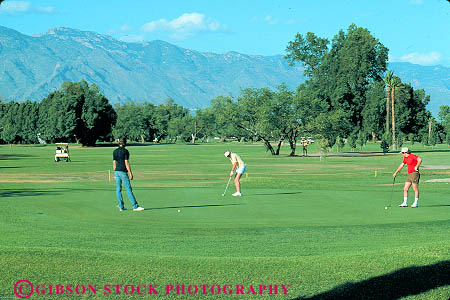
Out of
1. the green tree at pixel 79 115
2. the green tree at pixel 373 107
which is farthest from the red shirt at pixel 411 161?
the green tree at pixel 79 115

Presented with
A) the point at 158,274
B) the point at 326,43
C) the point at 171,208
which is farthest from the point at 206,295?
the point at 326,43

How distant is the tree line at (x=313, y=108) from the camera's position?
280 ft

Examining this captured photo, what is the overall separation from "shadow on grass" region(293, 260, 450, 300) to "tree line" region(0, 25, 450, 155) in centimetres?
6508

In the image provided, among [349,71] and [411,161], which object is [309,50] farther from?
[411,161]

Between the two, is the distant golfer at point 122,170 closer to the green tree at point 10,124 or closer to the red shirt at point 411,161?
the red shirt at point 411,161

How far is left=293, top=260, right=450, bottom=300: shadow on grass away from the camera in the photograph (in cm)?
855

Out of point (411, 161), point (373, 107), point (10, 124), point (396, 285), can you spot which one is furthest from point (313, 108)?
point (10, 124)

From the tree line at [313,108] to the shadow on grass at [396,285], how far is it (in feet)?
214

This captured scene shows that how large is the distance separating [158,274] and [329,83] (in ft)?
376

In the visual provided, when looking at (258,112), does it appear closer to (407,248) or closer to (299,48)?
(299,48)

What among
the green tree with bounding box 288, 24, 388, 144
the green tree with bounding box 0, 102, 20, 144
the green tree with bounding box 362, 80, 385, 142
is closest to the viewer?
the green tree with bounding box 288, 24, 388, 144

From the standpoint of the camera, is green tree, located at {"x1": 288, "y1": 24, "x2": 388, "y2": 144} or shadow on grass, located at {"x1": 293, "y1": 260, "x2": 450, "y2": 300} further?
green tree, located at {"x1": 288, "y1": 24, "x2": 388, "y2": 144}

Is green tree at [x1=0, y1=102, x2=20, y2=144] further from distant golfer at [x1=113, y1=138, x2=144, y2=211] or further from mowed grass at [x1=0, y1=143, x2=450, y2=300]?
distant golfer at [x1=113, y1=138, x2=144, y2=211]

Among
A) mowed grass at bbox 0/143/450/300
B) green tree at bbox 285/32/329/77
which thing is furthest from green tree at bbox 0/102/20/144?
mowed grass at bbox 0/143/450/300
